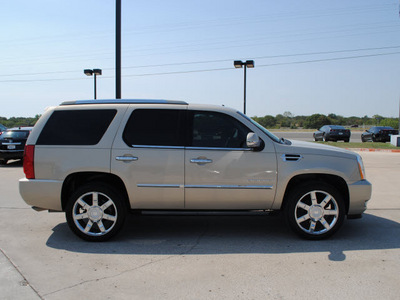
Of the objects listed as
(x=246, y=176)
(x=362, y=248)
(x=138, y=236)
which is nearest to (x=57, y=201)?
(x=138, y=236)

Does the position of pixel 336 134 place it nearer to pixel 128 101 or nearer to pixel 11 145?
pixel 11 145

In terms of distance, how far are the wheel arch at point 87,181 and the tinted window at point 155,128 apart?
0.58 meters

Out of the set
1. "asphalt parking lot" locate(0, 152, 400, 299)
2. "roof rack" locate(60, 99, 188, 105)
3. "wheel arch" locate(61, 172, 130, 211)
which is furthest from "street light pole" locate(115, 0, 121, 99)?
"wheel arch" locate(61, 172, 130, 211)

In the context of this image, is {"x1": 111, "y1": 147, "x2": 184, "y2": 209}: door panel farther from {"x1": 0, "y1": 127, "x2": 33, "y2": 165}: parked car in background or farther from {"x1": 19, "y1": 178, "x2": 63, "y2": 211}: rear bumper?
{"x1": 0, "y1": 127, "x2": 33, "y2": 165}: parked car in background

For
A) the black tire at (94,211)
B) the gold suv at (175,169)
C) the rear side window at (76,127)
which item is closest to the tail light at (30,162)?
the gold suv at (175,169)

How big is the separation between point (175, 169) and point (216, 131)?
768 millimetres

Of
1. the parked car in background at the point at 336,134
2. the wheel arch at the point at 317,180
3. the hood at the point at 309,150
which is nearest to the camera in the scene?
the hood at the point at 309,150

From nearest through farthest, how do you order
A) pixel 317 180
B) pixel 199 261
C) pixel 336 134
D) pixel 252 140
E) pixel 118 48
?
pixel 199 261 → pixel 252 140 → pixel 317 180 → pixel 118 48 → pixel 336 134

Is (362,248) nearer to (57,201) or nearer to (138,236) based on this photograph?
(138,236)

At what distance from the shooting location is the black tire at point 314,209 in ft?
16.4

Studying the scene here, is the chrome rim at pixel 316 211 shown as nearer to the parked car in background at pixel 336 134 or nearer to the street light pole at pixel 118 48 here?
the street light pole at pixel 118 48

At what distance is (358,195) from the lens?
5.07 m

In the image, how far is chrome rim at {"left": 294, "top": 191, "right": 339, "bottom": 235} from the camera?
501 cm

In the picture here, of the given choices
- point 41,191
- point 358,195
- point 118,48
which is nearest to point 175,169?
point 41,191
